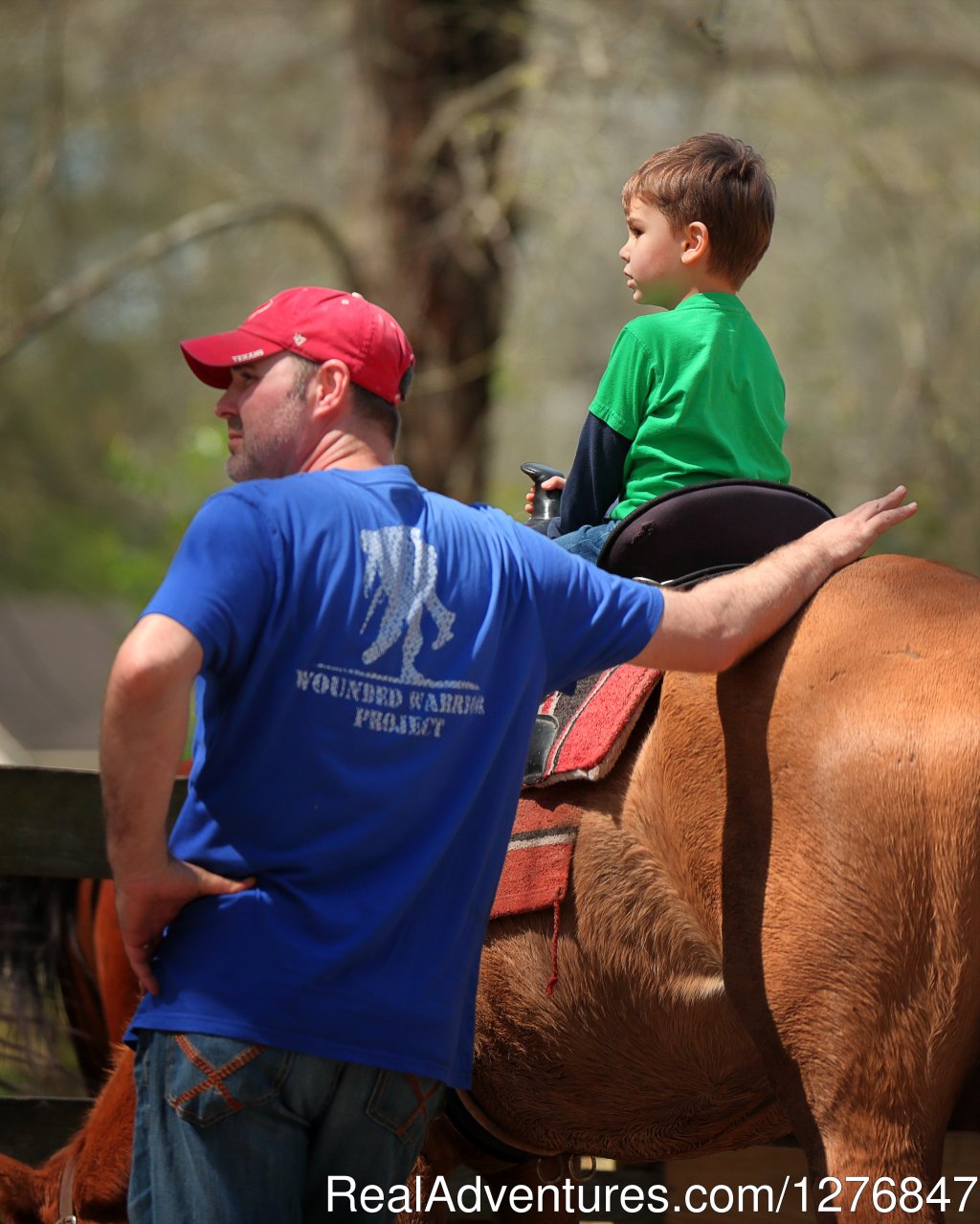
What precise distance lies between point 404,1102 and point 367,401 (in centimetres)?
115

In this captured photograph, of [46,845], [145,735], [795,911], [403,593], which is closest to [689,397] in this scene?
[403,593]

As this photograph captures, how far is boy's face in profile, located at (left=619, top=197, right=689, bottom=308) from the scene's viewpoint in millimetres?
3025

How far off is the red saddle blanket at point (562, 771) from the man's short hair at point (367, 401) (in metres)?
0.72

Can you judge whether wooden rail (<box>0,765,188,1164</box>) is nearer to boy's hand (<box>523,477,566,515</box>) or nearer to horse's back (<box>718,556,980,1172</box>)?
boy's hand (<box>523,477,566,515</box>)

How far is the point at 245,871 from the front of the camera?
2.14 metres

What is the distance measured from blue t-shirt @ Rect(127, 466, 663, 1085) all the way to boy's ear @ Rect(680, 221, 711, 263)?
3.50 feet

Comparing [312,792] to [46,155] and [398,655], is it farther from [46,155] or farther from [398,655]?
[46,155]

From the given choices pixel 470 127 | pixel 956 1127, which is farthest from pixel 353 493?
pixel 470 127

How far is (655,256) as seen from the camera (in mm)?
3039

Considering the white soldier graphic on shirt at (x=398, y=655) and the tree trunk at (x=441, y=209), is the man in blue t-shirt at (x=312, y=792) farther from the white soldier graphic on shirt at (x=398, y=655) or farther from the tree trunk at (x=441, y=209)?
the tree trunk at (x=441, y=209)

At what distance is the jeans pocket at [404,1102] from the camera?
2.14m

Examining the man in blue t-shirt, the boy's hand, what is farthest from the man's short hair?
the boy's hand

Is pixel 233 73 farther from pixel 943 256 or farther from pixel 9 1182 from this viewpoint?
pixel 9 1182

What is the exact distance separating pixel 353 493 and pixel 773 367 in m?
1.25
